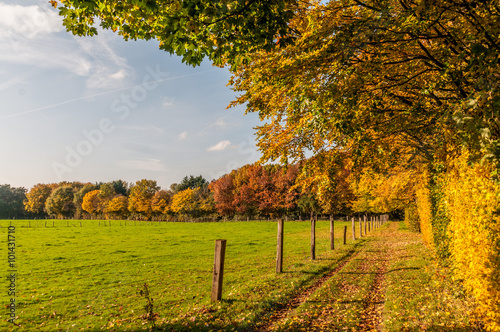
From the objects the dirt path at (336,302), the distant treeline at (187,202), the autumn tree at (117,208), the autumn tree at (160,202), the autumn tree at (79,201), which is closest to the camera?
the dirt path at (336,302)

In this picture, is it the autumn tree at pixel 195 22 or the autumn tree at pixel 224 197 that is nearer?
the autumn tree at pixel 195 22

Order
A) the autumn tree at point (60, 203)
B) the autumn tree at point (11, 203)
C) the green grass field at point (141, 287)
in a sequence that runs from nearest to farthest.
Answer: the green grass field at point (141, 287) < the autumn tree at point (60, 203) < the autumn tree at point (11, 203)

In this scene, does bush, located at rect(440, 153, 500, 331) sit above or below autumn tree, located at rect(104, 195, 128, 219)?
above

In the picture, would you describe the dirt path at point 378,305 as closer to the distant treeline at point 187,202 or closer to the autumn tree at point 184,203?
the distant treeline at point 187,202

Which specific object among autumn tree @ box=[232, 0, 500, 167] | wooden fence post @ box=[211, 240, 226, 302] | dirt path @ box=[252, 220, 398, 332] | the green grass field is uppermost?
autumn tree @ box=[232, 0, 500, 167]

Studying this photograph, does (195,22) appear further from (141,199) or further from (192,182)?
(192,182)

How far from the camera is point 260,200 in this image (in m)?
71.5

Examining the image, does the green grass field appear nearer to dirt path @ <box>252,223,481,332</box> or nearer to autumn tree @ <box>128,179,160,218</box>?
dirt path @ <box>252,223,481,332</box>

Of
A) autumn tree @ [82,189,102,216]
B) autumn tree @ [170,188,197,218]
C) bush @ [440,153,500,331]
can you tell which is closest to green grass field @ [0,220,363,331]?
bush @ [440,153,500,331]

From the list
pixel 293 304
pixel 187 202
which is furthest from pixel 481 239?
pixel 187 202

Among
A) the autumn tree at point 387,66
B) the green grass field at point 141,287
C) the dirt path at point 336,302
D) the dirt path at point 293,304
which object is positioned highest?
the autumn tree at point 387,66

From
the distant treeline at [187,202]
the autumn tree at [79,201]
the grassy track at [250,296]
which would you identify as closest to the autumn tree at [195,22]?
the grassy track at [250,296]

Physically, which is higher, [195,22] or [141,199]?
[195,22]

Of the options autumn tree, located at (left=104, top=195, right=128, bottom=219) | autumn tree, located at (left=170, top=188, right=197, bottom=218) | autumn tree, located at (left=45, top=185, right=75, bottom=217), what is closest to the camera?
autumn tree, located at (left=170, top=188, right=197, bottom=218)
